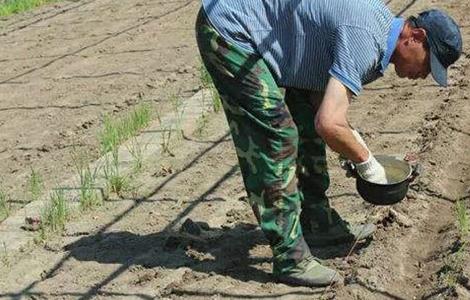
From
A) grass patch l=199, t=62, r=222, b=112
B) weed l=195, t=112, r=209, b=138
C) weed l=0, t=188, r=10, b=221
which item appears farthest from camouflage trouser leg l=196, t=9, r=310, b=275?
grass patch l=199, t=62, r=222, b=112

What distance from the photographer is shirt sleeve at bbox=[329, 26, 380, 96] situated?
2797 mm

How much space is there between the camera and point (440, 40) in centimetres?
289

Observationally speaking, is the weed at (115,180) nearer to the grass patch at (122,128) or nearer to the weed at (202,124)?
the grass patch at (122,128)

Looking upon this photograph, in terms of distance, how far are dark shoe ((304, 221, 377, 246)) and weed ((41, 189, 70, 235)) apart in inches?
48.8

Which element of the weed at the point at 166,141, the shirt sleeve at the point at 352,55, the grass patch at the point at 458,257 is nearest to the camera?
the shirt sleeve at the point at 352,55

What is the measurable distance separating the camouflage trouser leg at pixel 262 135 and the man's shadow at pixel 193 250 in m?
0.29

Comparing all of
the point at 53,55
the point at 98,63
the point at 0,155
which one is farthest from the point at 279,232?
the point at 53,55

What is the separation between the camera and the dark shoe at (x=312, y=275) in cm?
322

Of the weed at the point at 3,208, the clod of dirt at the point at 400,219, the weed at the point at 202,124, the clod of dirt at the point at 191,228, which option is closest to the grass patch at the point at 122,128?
the weed at the point at 202,124

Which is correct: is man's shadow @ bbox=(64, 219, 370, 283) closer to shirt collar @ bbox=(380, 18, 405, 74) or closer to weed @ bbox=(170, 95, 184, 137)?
shirt collar @ bbox=(380, 18, 405, 74)

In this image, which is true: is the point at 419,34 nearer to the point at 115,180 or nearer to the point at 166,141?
the point at 115,180

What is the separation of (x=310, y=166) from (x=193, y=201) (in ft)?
2.98

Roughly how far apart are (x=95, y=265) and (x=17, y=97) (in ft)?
11.0

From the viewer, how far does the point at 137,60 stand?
739cm
